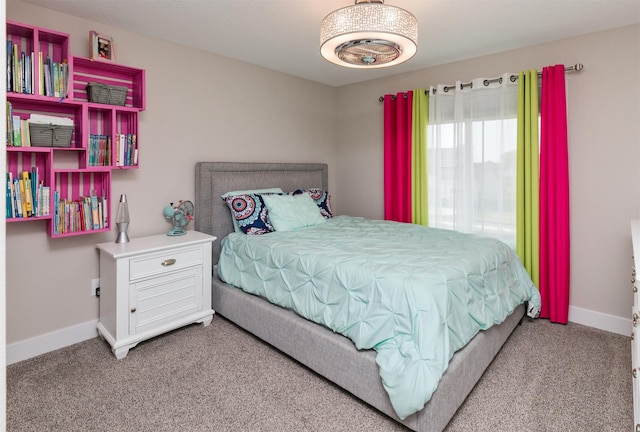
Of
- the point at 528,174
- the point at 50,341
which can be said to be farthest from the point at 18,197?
the point at 528,174

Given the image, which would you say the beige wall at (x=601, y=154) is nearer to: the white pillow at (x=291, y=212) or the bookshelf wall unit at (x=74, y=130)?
the white pillow at (x=291, y=212)

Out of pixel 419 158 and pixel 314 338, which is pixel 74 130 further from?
pixel 419 158

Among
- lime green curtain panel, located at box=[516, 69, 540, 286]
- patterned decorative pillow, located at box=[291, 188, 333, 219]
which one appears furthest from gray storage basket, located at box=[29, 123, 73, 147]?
lime green curtain panel, located at box=[516, 69, 540, 286]

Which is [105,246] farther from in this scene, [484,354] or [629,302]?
[629,302]

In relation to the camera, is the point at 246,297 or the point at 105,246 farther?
the point at 246,297

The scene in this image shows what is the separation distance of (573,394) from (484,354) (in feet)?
1.66

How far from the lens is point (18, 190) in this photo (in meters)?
2.21

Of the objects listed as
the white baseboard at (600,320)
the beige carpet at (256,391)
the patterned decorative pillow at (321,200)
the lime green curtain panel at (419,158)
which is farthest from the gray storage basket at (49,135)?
the white baseboard at (600,320)

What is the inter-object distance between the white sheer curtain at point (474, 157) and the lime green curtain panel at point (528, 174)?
70 mm

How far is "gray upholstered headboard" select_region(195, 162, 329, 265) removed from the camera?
129 inches

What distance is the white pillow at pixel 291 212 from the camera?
3277mm

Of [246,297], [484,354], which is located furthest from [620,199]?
[246,297]

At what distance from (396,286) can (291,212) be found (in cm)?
167

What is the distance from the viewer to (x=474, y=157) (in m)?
3.44
